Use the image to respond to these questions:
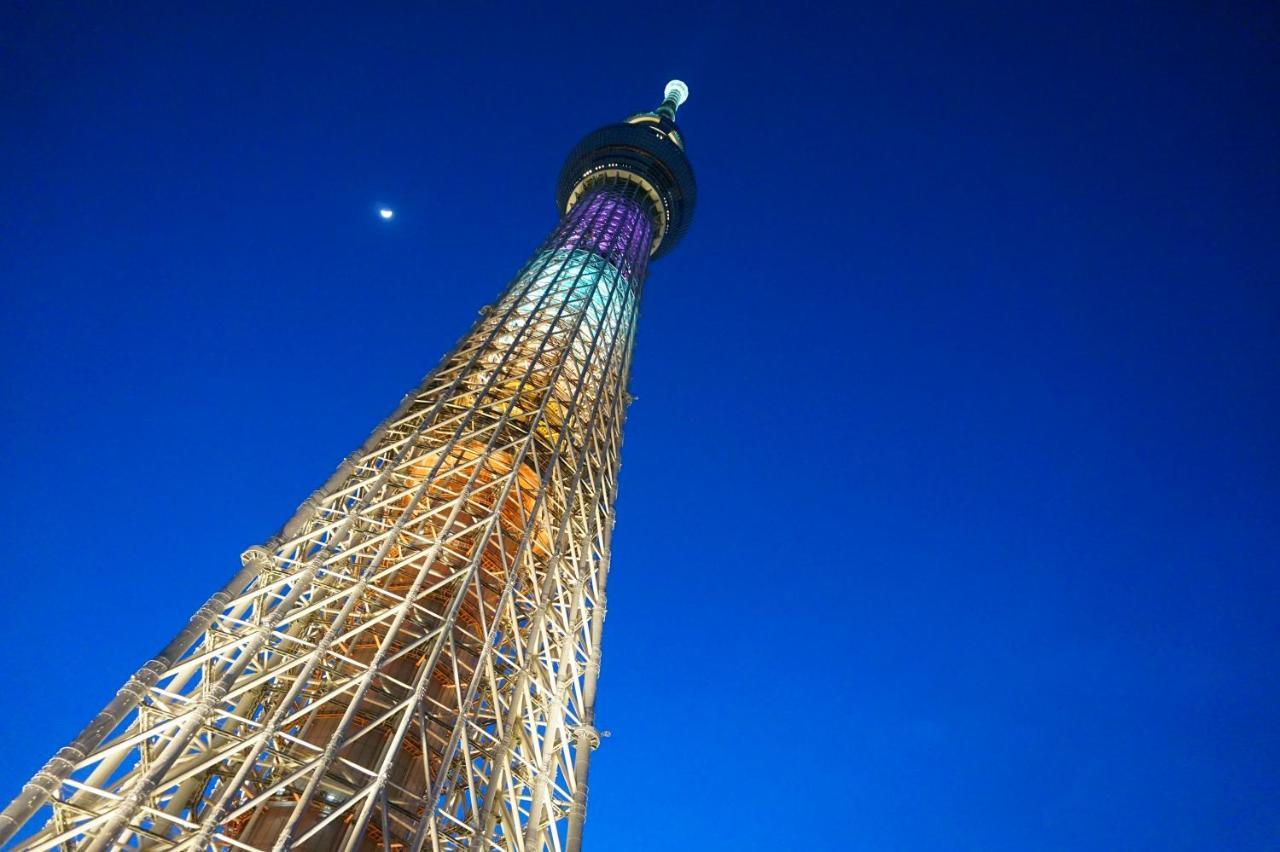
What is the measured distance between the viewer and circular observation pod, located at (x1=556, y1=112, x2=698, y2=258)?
1858 inches

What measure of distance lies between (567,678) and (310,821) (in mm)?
7164

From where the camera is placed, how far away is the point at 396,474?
2092cm

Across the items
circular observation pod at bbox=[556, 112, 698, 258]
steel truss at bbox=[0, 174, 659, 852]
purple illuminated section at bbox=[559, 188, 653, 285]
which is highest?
circular observation pod at bbox=[556, 112, 698, 258]

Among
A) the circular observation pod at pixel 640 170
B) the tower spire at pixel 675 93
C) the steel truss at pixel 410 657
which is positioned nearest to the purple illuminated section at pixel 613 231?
the circular observation pod at pixel 640 170

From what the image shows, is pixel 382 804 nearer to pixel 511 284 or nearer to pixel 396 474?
pixel 396 474

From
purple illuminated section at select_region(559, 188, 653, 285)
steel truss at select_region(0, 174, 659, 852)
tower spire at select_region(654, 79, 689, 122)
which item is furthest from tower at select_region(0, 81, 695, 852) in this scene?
tower spire at select_region(654, 79, 689, 122)

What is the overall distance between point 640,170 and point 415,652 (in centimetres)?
3592

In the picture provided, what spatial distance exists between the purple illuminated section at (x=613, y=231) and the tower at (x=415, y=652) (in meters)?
5.65

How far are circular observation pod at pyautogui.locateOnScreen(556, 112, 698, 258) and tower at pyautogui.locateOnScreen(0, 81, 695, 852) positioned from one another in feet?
58.9

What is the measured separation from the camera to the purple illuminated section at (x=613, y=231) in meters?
36.8

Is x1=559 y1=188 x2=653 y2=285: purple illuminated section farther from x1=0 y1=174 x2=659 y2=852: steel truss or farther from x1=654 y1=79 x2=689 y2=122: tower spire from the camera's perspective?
x1=654 y1=79 x2=689 y2=122: tower spire

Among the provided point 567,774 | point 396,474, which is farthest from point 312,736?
point 396,474

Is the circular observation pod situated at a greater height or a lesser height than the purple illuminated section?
greater

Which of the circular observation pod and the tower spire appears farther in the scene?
the tower spire
